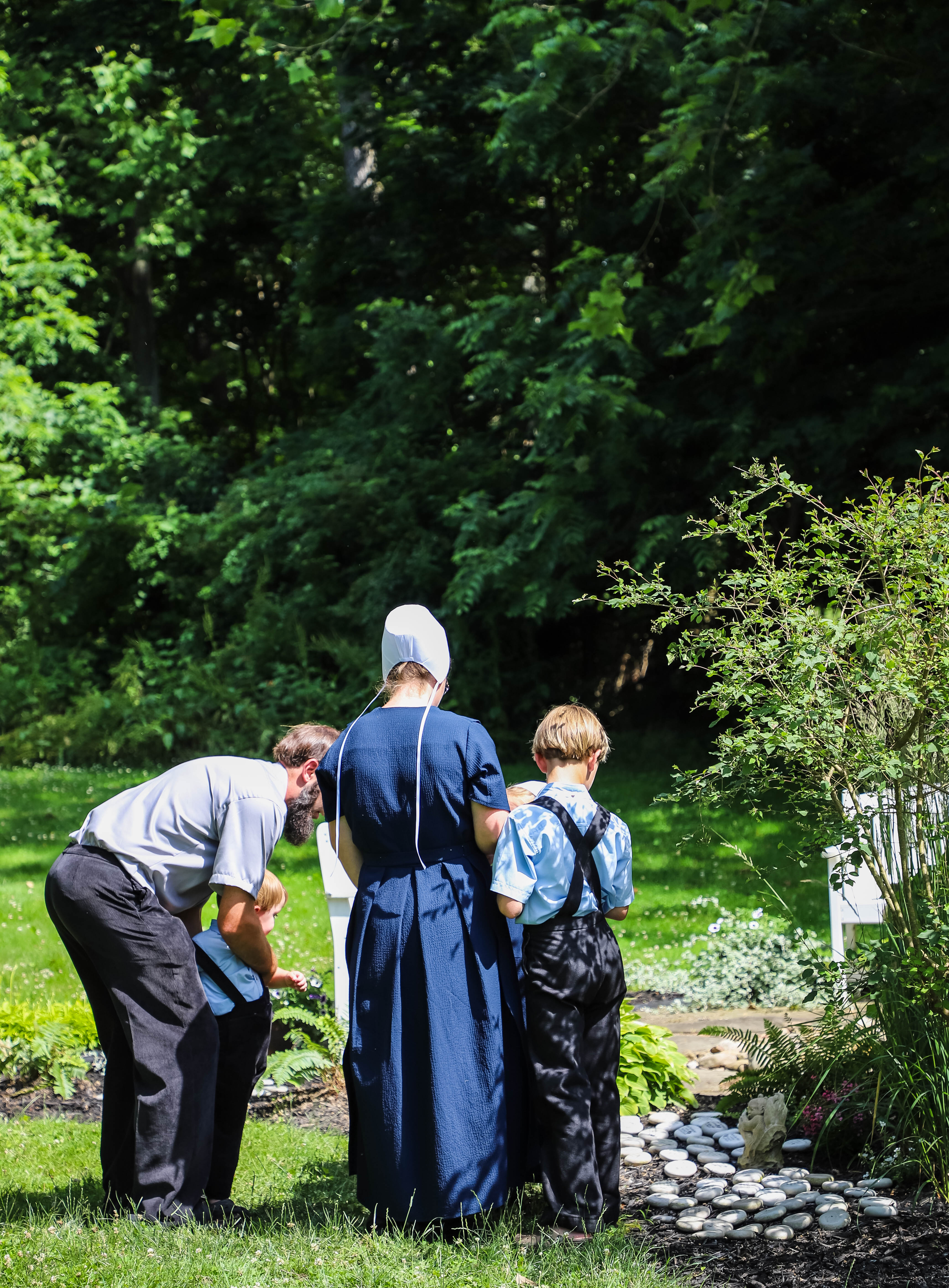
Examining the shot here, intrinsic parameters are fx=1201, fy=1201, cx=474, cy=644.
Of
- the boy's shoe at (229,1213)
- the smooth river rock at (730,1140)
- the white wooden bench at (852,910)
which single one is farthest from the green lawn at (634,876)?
the boy's shoe at (229,1213)

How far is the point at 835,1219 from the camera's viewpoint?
11.2 ft

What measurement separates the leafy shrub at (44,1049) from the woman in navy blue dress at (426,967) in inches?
95.4

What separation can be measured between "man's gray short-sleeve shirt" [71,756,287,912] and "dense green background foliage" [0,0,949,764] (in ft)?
16.1

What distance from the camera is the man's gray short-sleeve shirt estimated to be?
11.5 feet

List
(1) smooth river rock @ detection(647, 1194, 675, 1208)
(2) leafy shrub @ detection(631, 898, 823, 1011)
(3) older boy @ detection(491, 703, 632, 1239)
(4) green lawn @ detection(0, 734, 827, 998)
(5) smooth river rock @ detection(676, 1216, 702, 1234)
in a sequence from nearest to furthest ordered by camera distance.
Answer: (3) older boy @ detection(491, 703, 632, 1239)
(5) smooth river rock @ detection(676, 1216, 702, 1234)
(1) smooth river rock @ detection(647, 1194, 675, 1208)
(2) leafy shrub @ detection(631, 898, 823, 1011)
(4) green lawn @ detection(0, 734, 827, 998)

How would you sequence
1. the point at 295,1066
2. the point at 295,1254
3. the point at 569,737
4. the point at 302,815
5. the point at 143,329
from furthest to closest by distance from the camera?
the point at 143,329
the point at 295,1066
the point at 302,815
the point at 569,737
the point at 295,1254

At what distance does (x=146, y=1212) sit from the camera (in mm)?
3459

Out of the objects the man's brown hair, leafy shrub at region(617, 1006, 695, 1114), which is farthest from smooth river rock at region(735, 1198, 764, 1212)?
the man's brown hair

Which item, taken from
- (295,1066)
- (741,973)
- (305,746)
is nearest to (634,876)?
(741,973)

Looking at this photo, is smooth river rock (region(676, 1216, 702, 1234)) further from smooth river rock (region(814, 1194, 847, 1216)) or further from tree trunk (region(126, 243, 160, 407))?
tree trunk (region(126, 243, 160, 407))

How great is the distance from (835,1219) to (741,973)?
2.59 m

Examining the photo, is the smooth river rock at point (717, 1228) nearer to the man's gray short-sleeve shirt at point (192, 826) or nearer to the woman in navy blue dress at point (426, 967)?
the woman in navy blue dress at point (426, 967)

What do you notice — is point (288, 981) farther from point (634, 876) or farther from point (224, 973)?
point (634, 876)

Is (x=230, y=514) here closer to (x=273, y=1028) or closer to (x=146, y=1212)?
(x=273, y=1028)
